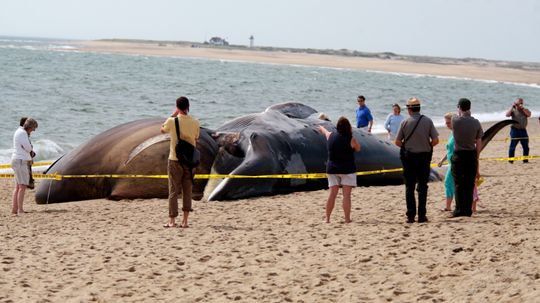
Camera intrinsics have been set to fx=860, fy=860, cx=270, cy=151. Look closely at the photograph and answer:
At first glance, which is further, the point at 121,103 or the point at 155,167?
the point at 121,103

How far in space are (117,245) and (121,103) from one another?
3257 centimetres

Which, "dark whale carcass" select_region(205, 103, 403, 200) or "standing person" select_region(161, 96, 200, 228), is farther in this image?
"dark whale carcass" select_region(205, 103, 403, 200)

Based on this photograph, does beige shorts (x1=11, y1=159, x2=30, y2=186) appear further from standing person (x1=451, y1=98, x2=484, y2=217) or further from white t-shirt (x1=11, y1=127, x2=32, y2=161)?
standing person (x1=451, y1=98, x2=484, y2=217)

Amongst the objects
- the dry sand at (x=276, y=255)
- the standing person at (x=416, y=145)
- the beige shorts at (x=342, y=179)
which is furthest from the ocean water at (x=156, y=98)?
the standing person at (x=416, y=145)

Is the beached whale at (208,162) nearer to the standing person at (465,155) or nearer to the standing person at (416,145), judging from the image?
the standing person at (416,145)

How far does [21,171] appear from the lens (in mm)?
11602

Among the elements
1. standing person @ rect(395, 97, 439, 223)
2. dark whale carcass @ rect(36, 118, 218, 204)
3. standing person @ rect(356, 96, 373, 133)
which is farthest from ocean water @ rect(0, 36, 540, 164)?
standing person @ rect(395, 97, 439, 223)

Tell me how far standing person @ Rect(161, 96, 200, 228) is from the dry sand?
31 centimetres

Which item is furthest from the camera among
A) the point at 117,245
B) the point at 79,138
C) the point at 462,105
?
the point at 79,138

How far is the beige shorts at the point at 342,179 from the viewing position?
10.2 m

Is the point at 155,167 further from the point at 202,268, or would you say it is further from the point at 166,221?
the point at 202,268

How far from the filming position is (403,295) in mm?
7156

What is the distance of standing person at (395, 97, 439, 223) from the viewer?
992cm

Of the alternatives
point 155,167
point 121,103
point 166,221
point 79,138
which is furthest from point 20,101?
point 166,221
